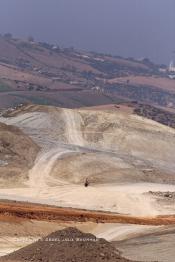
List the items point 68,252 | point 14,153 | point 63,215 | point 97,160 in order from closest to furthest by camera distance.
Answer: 1. point 68,252
2. point 63,215
3. point 14,153
4. point 97,160

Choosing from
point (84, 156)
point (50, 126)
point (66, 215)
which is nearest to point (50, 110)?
point (50, 126)

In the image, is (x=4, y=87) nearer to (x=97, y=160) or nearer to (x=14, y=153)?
(x=97, y=160)

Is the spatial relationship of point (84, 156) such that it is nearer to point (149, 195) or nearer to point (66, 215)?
point (149, 195)

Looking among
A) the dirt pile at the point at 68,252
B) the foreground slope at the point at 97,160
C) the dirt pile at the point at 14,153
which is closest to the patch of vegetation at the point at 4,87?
the foreground slope at the point at 97,160

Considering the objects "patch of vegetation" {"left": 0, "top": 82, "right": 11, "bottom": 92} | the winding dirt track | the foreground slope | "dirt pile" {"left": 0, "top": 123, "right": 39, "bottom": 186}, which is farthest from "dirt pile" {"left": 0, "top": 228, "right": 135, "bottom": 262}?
"patch of vegetation" {"left": 0, "top": 82, "right": 11, "bottom": 92}

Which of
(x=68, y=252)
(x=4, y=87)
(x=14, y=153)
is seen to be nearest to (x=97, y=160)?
(x=14, y=153)
